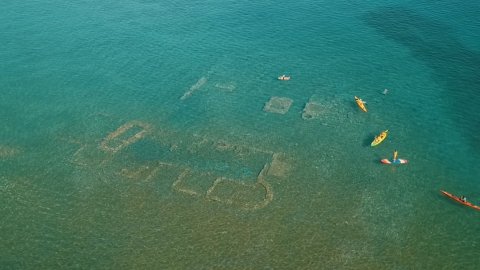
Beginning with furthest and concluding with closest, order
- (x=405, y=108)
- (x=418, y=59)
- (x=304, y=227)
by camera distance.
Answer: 1. (x=418, y=59)
2. (x=405, y=108)
3. (x=304, y=227)

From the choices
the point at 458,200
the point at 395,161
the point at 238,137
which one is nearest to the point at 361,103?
the point at 395,161

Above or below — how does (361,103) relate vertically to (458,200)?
above

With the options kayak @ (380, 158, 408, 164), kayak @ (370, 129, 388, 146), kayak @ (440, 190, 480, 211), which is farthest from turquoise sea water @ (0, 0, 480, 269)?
kayak @ (440, 190, 480, 211)

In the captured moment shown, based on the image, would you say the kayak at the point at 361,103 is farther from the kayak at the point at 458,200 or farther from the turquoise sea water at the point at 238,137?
the kayak at the point at 458,200

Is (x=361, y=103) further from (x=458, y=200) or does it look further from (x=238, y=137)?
(x=458, y=200)

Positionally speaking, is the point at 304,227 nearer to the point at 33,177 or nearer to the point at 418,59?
the point at 33,177

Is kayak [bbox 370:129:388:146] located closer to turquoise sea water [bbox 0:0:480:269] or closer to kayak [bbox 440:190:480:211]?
turquoise sea water [bbox 0:0:480:269]

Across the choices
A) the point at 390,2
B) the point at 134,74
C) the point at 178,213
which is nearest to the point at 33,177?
the point at 178,213

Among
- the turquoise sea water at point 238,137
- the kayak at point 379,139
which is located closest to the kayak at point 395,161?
the turquoise sea water at point 238,137
